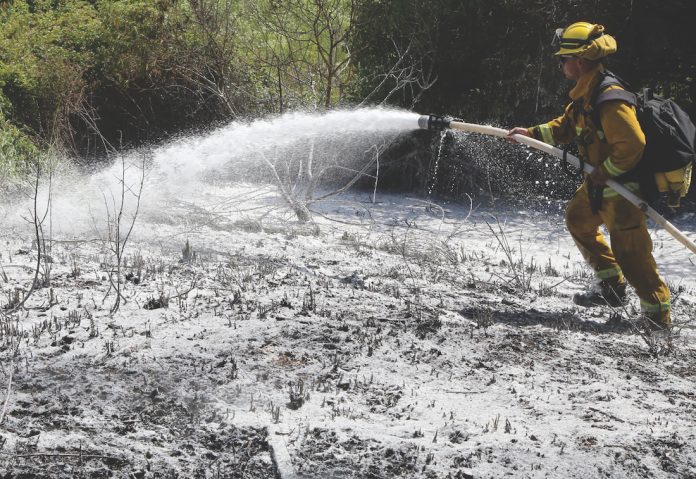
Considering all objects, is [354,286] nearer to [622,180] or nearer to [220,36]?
[622,180]

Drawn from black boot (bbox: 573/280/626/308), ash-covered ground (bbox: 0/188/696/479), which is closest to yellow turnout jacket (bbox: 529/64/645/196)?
black boot (bbox: 573/280/626/308)

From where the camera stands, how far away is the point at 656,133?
4.96 metres

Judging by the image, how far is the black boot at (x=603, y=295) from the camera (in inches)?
222

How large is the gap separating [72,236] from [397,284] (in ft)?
8.84

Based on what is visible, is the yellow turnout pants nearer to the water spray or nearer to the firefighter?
the firefighter

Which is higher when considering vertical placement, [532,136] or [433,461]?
[532,136]

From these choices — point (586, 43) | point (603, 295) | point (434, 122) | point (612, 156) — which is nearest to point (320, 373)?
point (612, 156)

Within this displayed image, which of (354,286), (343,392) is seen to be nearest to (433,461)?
(343,392)

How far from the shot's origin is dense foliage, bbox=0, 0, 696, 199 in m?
10.0

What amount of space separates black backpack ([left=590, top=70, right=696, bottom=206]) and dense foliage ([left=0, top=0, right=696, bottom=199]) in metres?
5.06

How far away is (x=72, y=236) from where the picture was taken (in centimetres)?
652

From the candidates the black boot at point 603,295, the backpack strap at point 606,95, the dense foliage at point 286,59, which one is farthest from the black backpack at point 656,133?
the dense foliage at point 286,59

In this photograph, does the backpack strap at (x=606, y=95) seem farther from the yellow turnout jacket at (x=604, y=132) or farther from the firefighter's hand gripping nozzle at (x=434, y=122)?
the firefighter's hand gripping nozzle at (x=434, y=122)

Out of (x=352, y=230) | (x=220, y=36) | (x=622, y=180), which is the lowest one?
(x=352, y=230)
